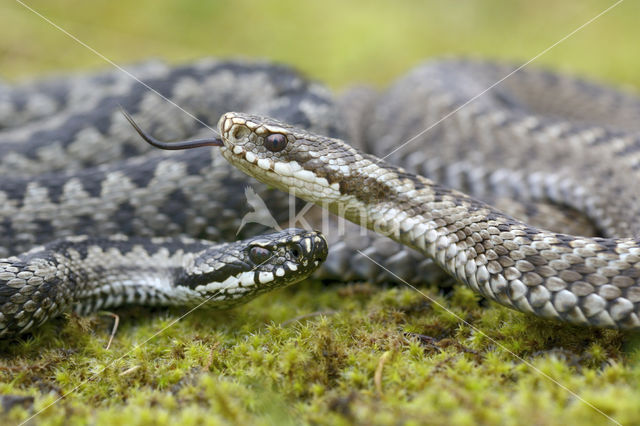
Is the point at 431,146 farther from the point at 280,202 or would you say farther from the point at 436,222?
the point at 436,222

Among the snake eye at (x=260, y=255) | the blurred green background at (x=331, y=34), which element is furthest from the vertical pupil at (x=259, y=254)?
the blurred green background at (x=331, y=34)

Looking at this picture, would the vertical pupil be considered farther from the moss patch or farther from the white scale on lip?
the white scale on lip

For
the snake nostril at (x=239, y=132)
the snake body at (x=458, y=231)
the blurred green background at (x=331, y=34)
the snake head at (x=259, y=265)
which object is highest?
the blurred green background at (x=331, y=34)

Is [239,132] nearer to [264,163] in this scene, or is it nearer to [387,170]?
[264,163]

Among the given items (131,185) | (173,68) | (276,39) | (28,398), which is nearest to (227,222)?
(131,185)

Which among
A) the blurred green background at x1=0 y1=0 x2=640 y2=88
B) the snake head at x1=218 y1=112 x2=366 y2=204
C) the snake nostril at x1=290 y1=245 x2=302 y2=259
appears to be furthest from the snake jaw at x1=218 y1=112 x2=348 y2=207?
A: the blurred green background at x1=0 y1=0 x2=640 y2=88

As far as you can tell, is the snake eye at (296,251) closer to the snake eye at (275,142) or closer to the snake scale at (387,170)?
the snake scale at (387,170)

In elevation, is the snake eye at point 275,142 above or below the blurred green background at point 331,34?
below
